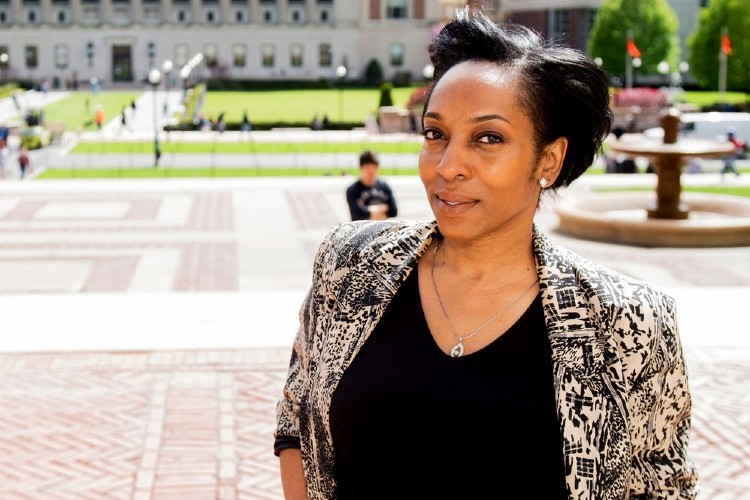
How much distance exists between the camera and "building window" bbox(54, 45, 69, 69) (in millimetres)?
94750

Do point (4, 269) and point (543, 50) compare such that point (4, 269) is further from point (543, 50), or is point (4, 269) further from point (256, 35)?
point (256, 35)

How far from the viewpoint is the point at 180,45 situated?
95.9m

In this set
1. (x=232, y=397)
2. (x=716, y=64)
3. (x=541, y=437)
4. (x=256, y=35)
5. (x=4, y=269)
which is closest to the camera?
(x=541, y=437)

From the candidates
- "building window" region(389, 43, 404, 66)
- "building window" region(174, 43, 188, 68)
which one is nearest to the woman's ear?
"building window" region(174, 43, 188, 68)

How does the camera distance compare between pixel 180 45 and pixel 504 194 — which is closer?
pixel 504 194

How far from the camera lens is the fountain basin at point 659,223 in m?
16.7

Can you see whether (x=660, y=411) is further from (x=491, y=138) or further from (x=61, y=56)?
(x=61, y=56)

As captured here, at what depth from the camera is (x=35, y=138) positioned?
3981 centimetres

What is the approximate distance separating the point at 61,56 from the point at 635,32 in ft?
170

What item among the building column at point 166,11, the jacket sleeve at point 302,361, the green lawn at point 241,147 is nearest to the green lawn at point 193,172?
the green lawn at point 241,147

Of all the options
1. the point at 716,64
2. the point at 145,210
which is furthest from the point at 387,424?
the point at 716,64

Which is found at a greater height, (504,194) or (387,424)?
(504,194)

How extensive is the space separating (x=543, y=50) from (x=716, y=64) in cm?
6665

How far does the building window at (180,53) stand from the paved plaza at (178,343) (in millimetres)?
76511
